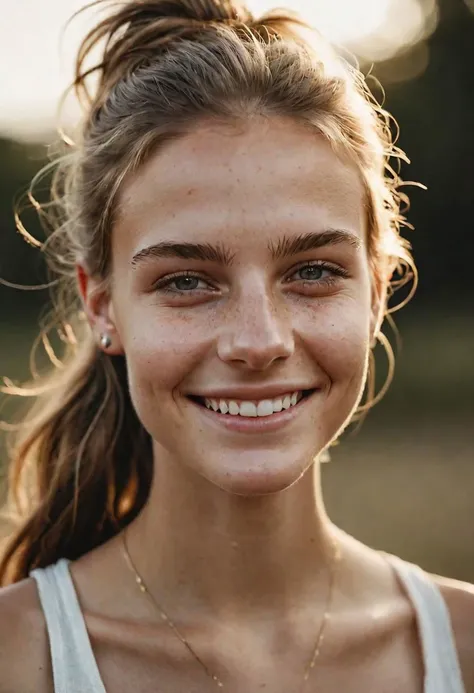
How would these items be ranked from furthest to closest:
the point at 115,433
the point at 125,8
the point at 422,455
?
the point at 422,455
the point at 115,433
the point at 125,8

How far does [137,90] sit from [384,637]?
1.45 meters

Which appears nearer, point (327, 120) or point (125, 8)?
point (327, 120)

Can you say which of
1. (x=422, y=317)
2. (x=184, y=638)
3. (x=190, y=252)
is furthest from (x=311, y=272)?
(x=422, y=317)

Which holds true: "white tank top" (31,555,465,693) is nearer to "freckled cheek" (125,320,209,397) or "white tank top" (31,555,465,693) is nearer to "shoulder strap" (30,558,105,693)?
"shoulder strap" (30,558,105,693)

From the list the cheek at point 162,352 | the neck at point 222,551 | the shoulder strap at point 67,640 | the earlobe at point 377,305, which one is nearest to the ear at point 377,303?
the earlobe at point 377,305

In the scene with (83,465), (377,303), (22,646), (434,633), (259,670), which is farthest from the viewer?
(83,465)

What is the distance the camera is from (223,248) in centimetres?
226

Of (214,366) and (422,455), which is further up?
(214,366)

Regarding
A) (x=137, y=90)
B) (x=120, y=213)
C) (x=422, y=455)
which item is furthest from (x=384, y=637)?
(x=422, y=455)

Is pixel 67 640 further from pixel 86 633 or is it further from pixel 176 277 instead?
pixel 176 277

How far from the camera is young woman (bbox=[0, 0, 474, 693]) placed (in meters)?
2.28

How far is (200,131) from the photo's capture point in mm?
2350

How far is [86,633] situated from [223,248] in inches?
36.3

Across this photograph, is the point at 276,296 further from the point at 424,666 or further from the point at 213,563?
the point at 424,666
